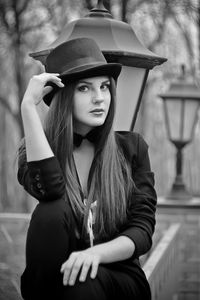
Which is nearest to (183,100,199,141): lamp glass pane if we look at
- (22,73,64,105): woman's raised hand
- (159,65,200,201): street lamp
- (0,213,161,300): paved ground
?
(159,65,200,201): street lamp

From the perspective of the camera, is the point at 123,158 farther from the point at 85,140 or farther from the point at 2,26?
the point at 2,26

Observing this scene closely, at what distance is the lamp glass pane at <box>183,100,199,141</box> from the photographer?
26.1 feet

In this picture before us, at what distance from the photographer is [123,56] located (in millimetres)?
3197

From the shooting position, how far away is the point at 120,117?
10.7 feet

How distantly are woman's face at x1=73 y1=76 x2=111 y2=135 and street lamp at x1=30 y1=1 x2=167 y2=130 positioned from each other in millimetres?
873

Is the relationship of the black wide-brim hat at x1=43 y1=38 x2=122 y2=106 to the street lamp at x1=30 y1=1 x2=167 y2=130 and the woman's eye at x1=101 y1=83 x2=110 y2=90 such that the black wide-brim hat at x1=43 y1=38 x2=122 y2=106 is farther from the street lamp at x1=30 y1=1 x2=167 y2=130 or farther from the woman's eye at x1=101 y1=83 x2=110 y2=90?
the street lamp at x1=30 y1=1 x2=167 y2=130

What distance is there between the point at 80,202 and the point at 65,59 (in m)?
0.49

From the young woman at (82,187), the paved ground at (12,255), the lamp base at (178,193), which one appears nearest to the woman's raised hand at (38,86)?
the young woman at (82,187)

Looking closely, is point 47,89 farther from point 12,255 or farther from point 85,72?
point 12,255

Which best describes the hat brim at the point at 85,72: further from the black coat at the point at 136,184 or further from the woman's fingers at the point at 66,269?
the woman's fingers at the point at 66,269

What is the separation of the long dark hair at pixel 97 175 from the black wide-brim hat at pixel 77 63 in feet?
0.14

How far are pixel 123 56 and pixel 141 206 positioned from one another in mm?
1080

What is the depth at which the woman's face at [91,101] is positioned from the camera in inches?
90.7

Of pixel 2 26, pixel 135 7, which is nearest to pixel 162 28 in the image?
pixel 135 7
